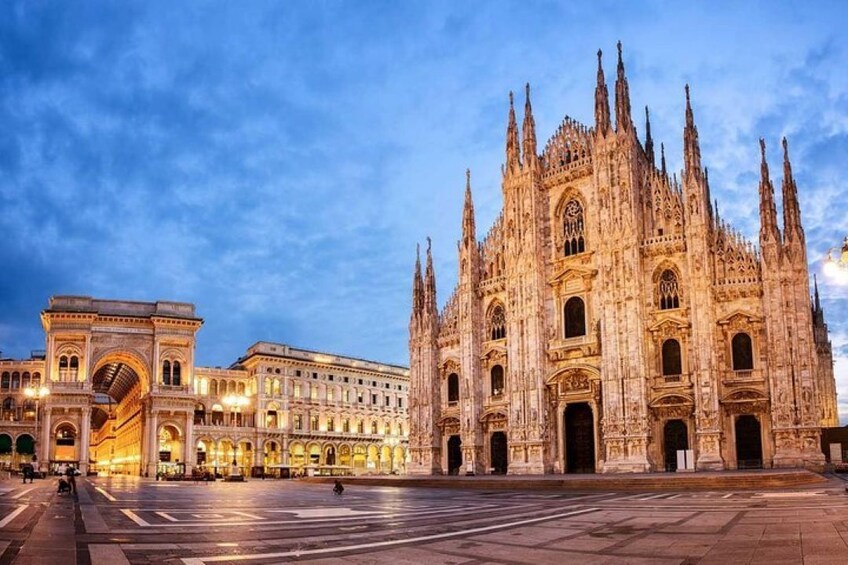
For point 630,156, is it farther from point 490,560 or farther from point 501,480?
point 490,560

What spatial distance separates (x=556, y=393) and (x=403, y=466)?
61580 millimetres

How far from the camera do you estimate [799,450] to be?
135ft

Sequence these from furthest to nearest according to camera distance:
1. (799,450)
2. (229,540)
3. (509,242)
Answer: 1. (509,242)
2. (799,450)
3. (229,540)

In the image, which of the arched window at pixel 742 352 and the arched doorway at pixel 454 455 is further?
the arched doorway at pixel 454 455

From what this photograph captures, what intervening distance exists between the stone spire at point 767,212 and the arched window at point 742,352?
5.63 m

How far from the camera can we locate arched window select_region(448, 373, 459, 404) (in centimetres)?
5841

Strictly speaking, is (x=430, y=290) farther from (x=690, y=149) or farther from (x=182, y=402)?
(x=182, y=402)

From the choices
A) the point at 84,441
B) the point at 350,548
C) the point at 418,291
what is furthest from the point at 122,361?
the point at 350,548

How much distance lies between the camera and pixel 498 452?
5478cm

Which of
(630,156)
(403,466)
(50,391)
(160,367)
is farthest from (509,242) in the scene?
(403,466)

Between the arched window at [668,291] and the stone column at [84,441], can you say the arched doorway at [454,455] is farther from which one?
the stone column at [84,441]

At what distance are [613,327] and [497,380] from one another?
11.1m

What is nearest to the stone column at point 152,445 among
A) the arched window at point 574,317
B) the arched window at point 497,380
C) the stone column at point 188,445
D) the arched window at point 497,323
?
the stone column at point 188,445

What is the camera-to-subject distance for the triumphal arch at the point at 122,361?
243ft
